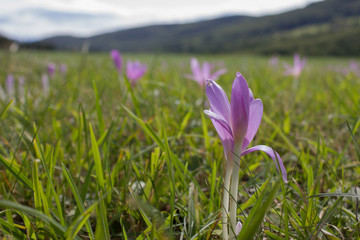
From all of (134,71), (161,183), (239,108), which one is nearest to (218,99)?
(239,108)

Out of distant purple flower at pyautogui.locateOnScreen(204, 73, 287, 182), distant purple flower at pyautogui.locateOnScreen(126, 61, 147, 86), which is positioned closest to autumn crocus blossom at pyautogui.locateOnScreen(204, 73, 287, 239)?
distant purple flower at pyautogui.locateOnScreen(204, 73, 287, 182)

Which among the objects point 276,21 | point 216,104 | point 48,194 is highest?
point 276,21

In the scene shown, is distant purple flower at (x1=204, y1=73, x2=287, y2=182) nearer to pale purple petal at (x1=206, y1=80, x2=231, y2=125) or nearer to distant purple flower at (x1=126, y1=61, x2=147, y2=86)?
pale purple petal at (x1=206, y1=80, x2=231, y2=125)

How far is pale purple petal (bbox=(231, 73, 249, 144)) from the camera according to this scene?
629 millimetres

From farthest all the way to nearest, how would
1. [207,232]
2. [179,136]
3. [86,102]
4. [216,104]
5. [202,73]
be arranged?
1. [86,102]
2. [202,73]
3. [179,136]
4. [207,232]
5. [216,104]

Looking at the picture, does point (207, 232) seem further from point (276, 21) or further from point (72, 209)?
point (276, 21)

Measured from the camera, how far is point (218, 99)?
0.67 m

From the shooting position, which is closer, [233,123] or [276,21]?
[233,123]

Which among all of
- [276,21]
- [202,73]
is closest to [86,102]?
[202,73]

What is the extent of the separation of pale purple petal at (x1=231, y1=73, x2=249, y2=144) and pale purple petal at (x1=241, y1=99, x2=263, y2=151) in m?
0.02

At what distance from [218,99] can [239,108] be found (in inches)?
2.1

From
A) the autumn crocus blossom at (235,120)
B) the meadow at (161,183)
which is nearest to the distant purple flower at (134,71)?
the meadow at (161,183)

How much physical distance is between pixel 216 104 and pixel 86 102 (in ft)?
7.04

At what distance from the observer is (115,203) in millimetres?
941
